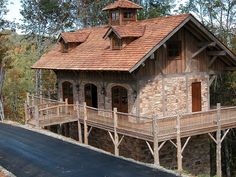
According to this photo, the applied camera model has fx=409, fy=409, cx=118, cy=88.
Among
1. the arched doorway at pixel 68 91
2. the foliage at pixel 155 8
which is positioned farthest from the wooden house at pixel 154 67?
the foliage at pixel 155 8

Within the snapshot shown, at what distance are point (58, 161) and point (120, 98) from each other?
9.13m

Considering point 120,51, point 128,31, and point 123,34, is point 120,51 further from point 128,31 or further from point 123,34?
point 128,31

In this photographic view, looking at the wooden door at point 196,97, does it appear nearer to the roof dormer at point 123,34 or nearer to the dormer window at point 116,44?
the roof dormer at point 123,34

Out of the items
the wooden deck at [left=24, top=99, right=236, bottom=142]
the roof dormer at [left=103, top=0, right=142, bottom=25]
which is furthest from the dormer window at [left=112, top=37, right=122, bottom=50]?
the wooden deck at [left=24, top=99, right=236, bottom=142]

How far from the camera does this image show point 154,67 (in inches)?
947

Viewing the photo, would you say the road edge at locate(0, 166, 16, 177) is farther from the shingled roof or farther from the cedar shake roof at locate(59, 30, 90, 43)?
the cedar shake roof at locate(59, 30, 90, 43)

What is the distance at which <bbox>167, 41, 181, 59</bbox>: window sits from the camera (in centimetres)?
2469

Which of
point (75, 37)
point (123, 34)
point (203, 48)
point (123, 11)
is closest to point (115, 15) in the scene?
point (123, 11)

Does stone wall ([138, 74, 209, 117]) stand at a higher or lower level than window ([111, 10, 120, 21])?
lower

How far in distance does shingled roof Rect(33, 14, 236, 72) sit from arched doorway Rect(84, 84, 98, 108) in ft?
6.60

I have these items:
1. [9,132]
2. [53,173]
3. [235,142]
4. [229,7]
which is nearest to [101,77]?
[9,132]

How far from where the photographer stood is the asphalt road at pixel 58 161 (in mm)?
14422

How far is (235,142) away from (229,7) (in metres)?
13.9

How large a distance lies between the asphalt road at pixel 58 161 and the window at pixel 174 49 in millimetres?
8822
